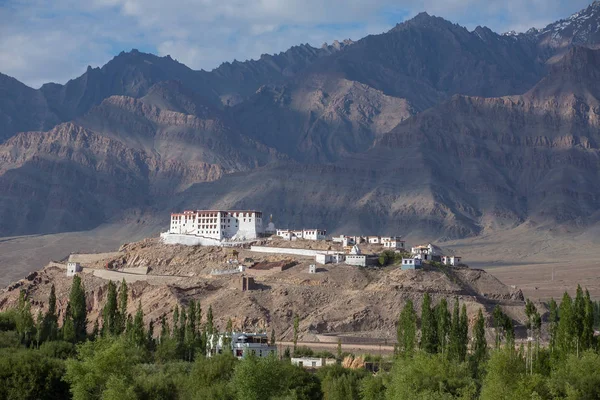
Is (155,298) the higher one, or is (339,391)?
(155,298)

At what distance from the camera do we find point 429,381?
280ft

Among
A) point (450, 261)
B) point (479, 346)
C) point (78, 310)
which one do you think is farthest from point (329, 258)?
point (479, 346)

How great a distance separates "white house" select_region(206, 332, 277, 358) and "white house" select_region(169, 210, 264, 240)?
187 ft

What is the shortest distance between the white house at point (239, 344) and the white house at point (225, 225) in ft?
187

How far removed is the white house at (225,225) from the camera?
171375mm

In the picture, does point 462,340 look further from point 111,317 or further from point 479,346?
point 111,317

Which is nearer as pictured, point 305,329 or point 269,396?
point 269,396

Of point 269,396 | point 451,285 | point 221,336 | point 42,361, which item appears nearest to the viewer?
point 269,396

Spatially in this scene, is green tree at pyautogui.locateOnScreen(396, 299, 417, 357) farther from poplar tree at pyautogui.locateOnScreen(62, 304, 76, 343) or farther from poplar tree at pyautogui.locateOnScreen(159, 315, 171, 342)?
poplar tree at pyautogui.locateOnScreen(62, 304, 76, 343)

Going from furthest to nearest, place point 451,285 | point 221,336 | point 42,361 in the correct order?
point 451,285 < point 221,336 < point 42,361

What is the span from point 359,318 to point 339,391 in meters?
47.0

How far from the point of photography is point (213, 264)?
6220 inches

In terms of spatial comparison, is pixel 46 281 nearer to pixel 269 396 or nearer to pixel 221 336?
pixel 221 336

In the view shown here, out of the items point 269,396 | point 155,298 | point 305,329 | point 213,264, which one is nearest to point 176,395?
point 269,396
